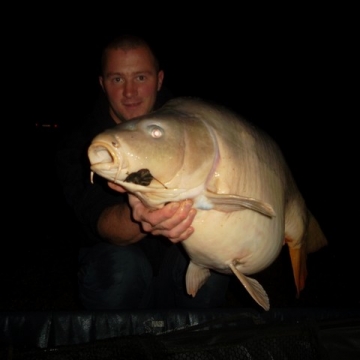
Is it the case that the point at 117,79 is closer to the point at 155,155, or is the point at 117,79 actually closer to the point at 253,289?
the point at 155,155

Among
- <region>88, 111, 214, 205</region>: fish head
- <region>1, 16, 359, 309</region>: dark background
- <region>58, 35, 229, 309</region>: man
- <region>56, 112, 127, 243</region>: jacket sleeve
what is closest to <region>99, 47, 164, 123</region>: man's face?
<region>58, 35, 229, 309</region>: man

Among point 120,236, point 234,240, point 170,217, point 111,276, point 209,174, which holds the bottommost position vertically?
point 111,276

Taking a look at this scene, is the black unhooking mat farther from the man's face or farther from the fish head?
the man's face

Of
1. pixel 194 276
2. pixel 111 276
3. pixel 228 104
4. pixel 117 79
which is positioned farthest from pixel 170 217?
pixel 228 104

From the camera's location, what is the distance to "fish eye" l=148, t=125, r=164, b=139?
0.97 m

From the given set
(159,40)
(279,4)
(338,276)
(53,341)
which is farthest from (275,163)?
(159,40)

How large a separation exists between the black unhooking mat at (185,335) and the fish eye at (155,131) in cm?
66

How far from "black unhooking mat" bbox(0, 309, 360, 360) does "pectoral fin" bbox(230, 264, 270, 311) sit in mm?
92

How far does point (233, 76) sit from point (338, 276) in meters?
14.6

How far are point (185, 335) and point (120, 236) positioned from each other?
0.49 meters

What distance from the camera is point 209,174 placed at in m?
1.09

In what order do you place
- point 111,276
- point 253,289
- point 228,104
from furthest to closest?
1. point 228,104
2. point 111,276
3. point 253,289

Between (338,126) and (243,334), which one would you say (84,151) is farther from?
(338,126)

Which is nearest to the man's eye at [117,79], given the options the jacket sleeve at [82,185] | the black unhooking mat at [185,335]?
the jacket sleeve at [82,185]
